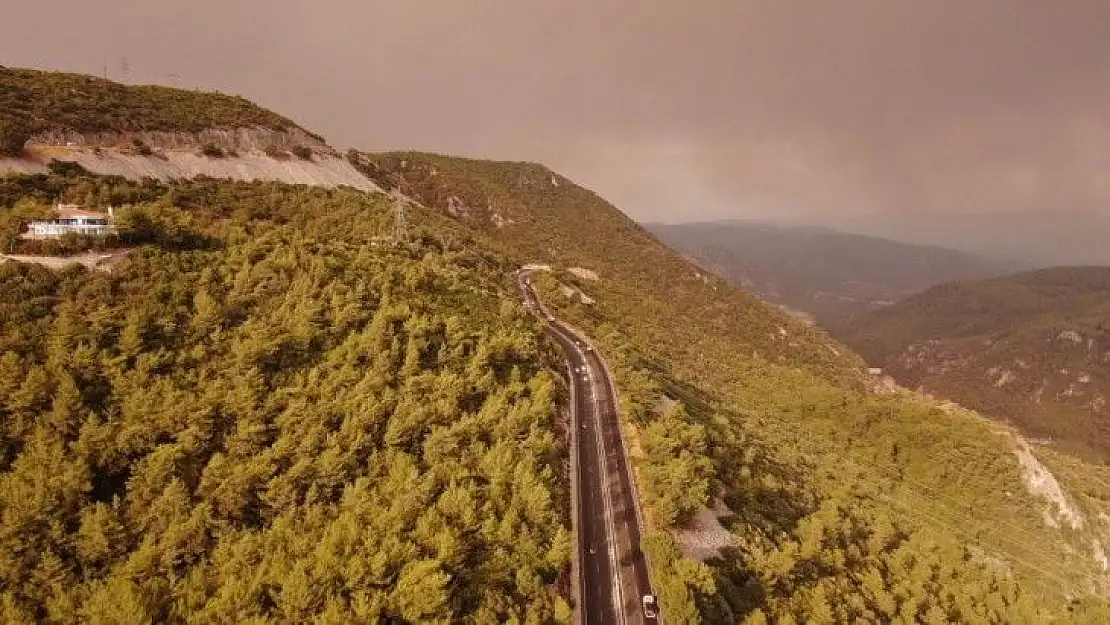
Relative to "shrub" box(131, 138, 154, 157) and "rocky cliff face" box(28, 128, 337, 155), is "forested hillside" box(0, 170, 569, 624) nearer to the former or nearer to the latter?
"rocky cliff face" box(28, 128, 337, 155)

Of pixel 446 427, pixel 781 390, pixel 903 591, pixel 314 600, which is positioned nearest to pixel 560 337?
pixel 446 427

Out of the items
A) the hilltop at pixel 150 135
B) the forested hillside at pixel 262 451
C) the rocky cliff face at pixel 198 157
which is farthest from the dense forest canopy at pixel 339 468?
the hilltop at pixel 150 135

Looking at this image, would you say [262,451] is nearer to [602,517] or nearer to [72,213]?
[602,517]

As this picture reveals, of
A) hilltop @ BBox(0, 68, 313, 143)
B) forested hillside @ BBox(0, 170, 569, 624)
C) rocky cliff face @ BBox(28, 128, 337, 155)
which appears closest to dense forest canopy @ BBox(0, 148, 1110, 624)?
forested hillside @ BBox(0, 170, 569, 624)

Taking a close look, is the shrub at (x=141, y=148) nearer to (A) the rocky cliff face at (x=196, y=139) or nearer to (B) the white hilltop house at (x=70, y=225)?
(A) the rocky cliff face at (x=196, y=139)

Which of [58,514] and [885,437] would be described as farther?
[885,437]

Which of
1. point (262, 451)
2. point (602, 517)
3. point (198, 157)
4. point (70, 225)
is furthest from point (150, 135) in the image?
point (602, 517)

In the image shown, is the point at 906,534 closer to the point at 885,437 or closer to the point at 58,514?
the point at 885,437
